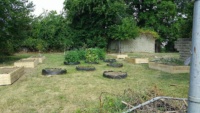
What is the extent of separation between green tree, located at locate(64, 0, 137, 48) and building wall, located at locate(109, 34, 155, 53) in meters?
1.00

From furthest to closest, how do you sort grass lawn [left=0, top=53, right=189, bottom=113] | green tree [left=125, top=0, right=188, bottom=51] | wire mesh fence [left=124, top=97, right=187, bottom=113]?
green tree [left=125, top=0, right=188, bottom=51] < grass lawn [left=0, top=53, right=189, bottom=113] < wire mesh fence [left=124, top=97, right=187, bottom=113]

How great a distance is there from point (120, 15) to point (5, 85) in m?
15.0

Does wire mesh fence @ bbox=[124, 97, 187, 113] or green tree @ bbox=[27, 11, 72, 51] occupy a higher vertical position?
green tree @ bbox=[27, 11, 72, 51]

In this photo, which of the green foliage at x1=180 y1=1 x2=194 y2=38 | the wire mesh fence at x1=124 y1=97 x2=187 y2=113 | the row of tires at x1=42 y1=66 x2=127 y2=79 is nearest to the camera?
the wire mesh fence at x1=124 y1=97 x2=187 y2=113

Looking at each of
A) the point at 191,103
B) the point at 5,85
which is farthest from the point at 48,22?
the point at 191,103

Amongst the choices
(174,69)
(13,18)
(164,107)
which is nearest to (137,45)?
(13,18)

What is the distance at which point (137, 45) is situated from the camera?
18891mm

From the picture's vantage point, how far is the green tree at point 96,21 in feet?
55.1

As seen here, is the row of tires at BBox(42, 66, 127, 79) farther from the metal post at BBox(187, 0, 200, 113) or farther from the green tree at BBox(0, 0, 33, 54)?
the metal post at BBox(187, 0, 200, 113)

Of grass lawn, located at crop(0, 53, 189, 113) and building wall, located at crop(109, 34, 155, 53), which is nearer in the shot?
grass lawn, located at crop(0, 53, 189, 113)

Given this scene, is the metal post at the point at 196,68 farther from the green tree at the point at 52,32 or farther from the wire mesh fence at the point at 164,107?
the green tree at the point at 52,32

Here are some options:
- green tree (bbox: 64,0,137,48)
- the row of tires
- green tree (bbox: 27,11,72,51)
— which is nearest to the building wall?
green tree (bbox: 64,0,137,48)

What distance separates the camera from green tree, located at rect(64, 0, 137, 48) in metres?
16.8

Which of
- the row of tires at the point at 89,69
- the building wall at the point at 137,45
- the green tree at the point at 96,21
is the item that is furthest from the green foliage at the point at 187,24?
the building wall at the point at 137,45
